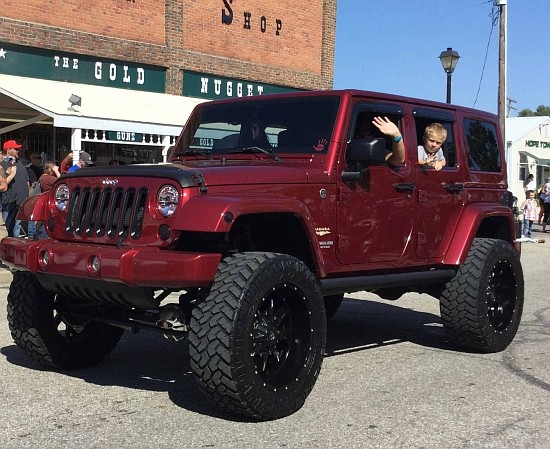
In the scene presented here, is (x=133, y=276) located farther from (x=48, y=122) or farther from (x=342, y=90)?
(x=48, y=122)

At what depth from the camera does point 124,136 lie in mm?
14469

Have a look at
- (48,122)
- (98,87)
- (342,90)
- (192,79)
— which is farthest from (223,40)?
(342,90)

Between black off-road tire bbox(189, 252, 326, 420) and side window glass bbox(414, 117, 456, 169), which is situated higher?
side window glass bbox(414, 117, 456, 169)

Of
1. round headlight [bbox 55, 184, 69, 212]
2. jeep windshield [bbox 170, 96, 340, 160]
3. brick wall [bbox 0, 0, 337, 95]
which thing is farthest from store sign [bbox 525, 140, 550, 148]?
round headlight [bbox 55, 184, 69, 212]

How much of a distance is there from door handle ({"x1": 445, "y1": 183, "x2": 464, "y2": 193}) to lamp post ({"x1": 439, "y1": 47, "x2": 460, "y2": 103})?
1075 centimetres

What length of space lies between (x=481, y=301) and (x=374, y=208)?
4.43 feet

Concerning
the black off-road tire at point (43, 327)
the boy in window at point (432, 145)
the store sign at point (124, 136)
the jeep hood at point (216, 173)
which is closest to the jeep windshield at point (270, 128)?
the jeep hood at point (216, 173)

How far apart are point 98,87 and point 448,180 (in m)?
11.3

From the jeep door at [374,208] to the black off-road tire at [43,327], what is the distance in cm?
200

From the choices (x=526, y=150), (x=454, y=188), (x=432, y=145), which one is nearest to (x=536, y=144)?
(x=526, y=150)

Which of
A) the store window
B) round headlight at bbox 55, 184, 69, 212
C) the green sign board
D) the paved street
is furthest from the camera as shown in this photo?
the store window

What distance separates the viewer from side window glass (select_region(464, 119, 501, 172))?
→ 6.55m

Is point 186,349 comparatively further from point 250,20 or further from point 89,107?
point 250,20

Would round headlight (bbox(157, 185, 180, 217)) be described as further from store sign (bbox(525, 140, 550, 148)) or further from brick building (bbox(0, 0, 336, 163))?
store sign (bbox(525, 140, 550, 148))
